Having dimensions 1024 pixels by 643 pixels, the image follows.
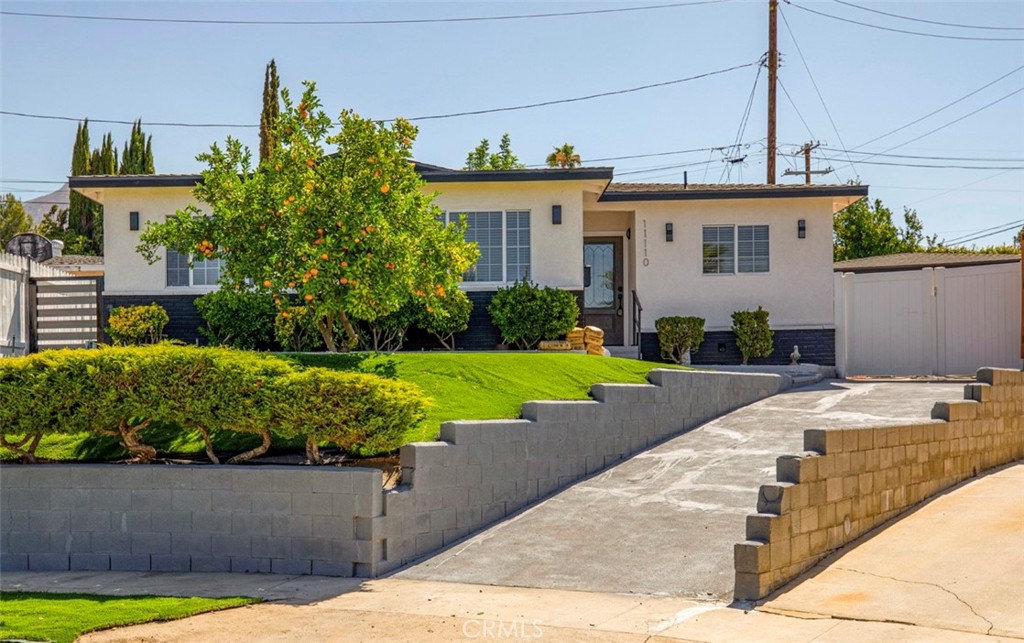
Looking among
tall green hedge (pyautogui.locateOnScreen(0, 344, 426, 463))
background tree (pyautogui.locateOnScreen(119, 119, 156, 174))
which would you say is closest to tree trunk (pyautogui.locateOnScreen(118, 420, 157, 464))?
tall green hedge (pyautogui.locateOnScreen(0, 344, 426, 463))

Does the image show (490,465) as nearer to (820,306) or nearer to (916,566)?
(916,566)

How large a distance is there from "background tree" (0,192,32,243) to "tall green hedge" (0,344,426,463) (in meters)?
42.0

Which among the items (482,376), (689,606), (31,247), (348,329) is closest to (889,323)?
(482,376)

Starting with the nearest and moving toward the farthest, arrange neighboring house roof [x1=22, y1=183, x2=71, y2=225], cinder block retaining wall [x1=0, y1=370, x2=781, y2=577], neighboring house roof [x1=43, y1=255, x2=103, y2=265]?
cinder block retaining wall [x1=0, y1=370, x2=781, y2=577]
neighboring house roof [x1=43, y1=255, x2=103, y2=265]
neighboring house roof [x1=22, y1=183, x2=71, y2=225]

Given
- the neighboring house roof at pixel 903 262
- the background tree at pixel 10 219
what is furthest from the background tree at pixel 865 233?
the background tree at pixel 10 219

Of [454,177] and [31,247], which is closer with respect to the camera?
[454,177]

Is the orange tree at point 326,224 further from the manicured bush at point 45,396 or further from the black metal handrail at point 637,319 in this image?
the black metal handrail at point 637,319

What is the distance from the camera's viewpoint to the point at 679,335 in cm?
2052

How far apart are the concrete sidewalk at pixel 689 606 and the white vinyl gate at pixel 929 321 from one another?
9.21 metres

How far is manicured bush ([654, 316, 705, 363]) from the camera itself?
20500 mm

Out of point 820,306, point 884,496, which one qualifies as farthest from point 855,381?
point 884,496

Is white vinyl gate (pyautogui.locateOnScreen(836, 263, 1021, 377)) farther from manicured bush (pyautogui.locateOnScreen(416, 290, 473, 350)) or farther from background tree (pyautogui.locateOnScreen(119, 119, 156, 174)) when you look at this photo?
background tree (pyautogui.locateOnScreen(119, 119, 156, 174))

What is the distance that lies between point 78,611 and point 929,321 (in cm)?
1563

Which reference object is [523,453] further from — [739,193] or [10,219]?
[10,219]
